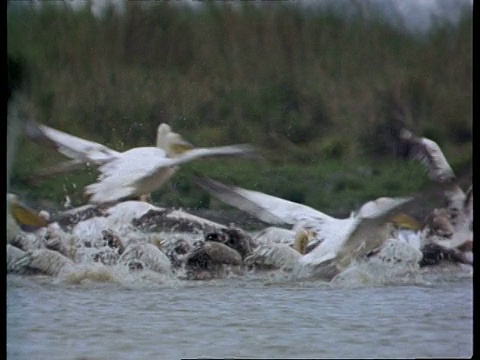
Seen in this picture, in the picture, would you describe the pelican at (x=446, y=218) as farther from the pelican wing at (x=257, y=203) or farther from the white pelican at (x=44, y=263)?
the white pelican at (x=44, y=263)

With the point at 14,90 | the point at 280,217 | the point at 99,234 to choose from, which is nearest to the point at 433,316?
the point at 280,217

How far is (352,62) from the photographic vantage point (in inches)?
134

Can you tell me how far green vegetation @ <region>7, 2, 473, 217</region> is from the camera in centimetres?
335

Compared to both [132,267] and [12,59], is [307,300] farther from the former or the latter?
[12,59]

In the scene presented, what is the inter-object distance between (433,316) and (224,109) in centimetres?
105

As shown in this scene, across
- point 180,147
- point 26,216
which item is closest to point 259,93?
point 180,147

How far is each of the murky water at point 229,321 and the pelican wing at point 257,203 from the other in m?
0.23

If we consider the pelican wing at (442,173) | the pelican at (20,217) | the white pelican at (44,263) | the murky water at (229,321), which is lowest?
the murky water at (229,321)

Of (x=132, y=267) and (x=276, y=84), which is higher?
(x=276, y=84)

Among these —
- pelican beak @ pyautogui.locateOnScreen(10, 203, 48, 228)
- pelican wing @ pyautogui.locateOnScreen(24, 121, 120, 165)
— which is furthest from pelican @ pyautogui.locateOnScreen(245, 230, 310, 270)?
pelican beak @ pyautogui.locateOnScreen(10, 203, 48, 228)

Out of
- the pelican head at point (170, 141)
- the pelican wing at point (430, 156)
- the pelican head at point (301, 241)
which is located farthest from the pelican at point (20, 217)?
the pelican wing at point (430, 156)

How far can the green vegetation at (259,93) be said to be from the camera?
11.0 ft

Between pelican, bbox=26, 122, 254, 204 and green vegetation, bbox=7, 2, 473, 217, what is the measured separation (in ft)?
0.10

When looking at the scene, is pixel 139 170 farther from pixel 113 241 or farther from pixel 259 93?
pixel 259 93
